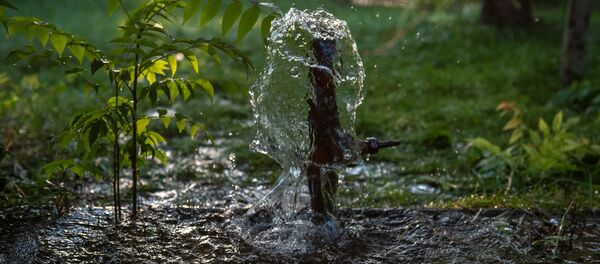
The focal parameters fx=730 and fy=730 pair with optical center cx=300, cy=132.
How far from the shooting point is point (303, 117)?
296 cm

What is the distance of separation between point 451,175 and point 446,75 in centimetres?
321

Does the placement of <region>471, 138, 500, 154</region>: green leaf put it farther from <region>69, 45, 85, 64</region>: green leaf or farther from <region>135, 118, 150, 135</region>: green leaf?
<region>69, 45, 85, 64</region>: green leaf

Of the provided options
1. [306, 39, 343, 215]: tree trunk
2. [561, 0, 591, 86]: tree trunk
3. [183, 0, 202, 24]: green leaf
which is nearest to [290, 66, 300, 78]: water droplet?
[306, 39, 343, 215]: tree trunk

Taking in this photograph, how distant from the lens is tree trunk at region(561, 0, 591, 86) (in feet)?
21.1

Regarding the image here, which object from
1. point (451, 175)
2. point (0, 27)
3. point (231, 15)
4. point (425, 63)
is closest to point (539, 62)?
point (425, 63)

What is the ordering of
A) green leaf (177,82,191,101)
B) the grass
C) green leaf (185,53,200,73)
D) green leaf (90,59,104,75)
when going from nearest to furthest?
1. green leaf (90,59,104,75)
2. green leaf (185,53,200,73)
3. green leaf (177,82,191,101)
4. the grass

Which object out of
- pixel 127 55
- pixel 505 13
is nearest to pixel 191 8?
pixel 127 55

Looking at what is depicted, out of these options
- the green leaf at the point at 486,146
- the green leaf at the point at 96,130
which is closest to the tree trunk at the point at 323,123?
the green leaf at the point at 96,130

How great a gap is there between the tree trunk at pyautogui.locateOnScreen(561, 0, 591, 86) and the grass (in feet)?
0.61

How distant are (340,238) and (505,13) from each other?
26.0 feet

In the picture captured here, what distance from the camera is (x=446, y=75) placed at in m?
7.51

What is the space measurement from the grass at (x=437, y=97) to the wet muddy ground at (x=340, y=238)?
Answer: 48cm

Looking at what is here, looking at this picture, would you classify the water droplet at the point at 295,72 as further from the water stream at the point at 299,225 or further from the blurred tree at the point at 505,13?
the blurred tree at the point at 505,13

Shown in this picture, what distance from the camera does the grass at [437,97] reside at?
4.08 meters
